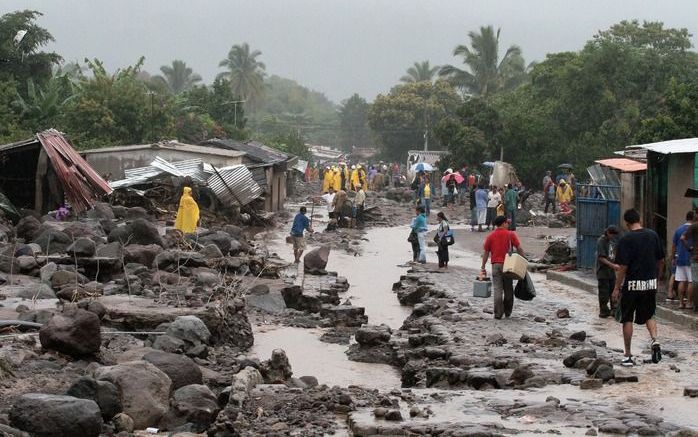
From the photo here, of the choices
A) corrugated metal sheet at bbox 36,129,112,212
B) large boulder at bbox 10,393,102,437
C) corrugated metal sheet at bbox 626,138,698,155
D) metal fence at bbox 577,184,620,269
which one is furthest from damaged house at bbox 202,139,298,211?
large boulder at bbox 10,393,102,437

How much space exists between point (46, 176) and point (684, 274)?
15.9m

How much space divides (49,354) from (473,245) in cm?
1939

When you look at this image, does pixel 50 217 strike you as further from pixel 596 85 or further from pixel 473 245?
pixel 596 85

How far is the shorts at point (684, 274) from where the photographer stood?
15.2 metres

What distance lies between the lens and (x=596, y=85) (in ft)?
147

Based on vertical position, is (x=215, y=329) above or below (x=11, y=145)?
below

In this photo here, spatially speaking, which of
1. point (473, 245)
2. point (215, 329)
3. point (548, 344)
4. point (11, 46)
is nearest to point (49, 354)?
point (215, 329)

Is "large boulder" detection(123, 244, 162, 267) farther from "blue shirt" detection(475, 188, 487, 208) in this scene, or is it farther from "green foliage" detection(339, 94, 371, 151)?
"green foliage" detection(339, 94, 371, 151)

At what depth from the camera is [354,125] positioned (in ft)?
402

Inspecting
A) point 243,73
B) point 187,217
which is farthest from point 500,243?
point 243,73

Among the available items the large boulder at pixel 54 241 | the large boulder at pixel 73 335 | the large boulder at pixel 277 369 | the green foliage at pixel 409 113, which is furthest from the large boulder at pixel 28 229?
the green foliage at pixel 409 113

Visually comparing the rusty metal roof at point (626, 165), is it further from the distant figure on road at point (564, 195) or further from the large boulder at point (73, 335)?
the distant figure on road at point (564, 195)

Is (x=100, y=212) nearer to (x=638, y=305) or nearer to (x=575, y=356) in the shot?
(x=575, y=356)

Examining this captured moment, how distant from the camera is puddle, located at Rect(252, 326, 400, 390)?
12422mm
